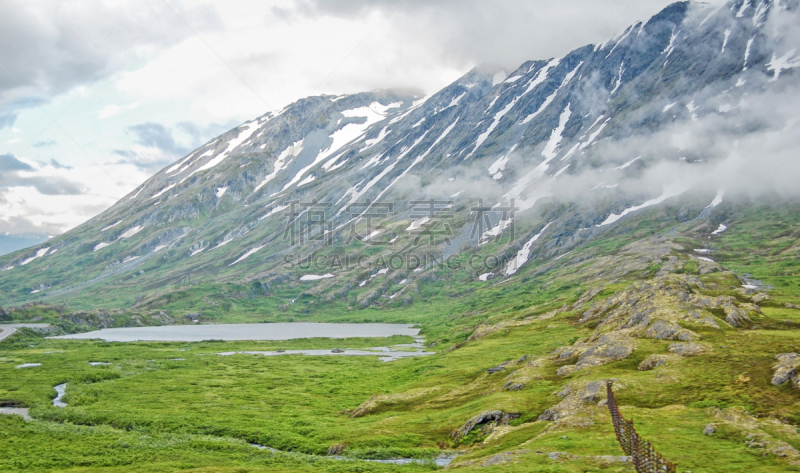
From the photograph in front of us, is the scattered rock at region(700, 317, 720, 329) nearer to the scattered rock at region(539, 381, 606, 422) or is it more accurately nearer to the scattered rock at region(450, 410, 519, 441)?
the scattered rock at region(539, 381, 606, 422)

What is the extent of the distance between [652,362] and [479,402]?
2426cm

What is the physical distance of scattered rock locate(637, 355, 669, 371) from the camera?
6481cm

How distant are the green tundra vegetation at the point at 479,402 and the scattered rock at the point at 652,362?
212mm

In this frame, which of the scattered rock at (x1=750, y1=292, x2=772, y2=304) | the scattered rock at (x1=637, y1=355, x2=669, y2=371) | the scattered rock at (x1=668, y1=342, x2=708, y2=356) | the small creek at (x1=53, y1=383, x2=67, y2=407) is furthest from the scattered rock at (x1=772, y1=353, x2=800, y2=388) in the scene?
the small creek at (x1=53, y1=383, x2=67, y2=407)

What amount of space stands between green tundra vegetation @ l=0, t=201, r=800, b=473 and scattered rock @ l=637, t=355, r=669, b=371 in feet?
0.70

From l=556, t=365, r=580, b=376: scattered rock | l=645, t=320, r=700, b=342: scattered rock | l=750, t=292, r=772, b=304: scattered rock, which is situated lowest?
l=556, t=365, r=580, b=376: scattered rock

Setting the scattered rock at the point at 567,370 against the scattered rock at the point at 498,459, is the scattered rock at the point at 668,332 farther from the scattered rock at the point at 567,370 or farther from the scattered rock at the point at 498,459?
the scattered rock at the point at 498,459

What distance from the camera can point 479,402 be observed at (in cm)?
6725

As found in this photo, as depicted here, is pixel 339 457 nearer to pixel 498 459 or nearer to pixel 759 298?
pixel 498 459

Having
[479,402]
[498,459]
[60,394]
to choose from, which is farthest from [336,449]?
[60,394]

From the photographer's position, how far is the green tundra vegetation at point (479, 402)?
43.6 meters

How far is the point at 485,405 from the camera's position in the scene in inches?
2534

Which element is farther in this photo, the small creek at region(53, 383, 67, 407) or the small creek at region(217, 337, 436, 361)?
the small creek at region(217, 337, 436, 361)

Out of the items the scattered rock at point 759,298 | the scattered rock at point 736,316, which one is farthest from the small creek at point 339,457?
the scattered rock at point 759,298
